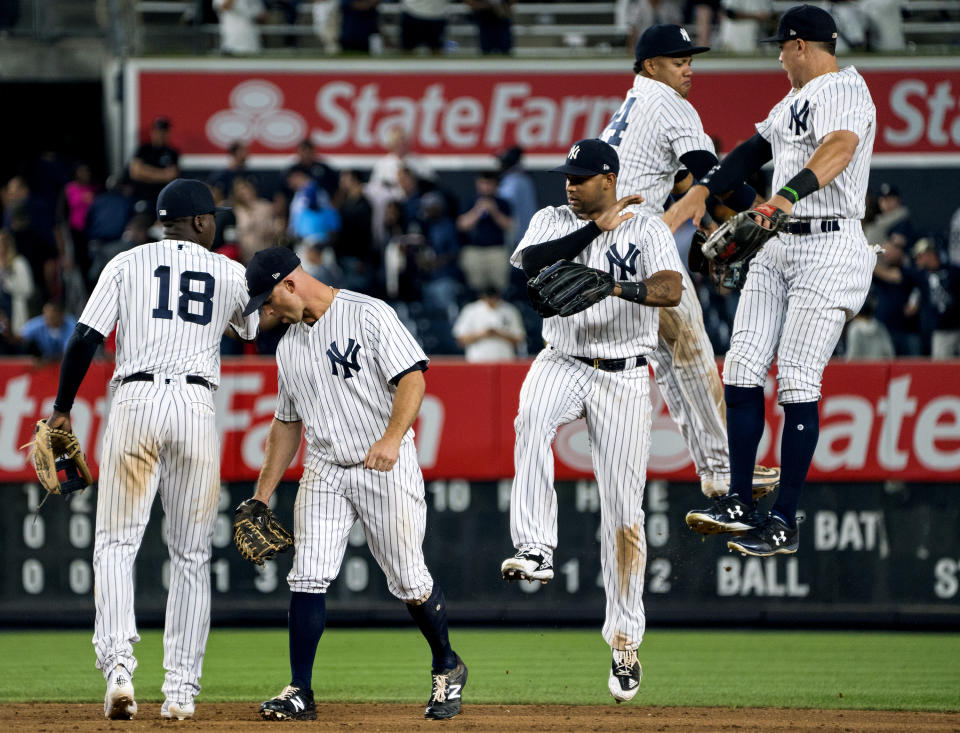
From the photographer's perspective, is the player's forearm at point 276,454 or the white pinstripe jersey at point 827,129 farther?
the player's forearm at point 276,454

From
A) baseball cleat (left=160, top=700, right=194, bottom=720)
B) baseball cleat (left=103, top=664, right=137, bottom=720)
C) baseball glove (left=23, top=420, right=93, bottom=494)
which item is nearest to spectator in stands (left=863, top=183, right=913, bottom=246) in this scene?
baseball glove (left=23, top=420, right=93, bottom=494)

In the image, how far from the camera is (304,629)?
7789mm

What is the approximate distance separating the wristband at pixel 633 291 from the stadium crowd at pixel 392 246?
6.36 meters

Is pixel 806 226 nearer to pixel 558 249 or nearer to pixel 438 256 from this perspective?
pixel 558 249

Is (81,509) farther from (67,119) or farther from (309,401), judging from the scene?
(67,119)

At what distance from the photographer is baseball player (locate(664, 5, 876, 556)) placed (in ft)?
25.1

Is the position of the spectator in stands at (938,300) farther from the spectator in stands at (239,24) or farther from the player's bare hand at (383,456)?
the spectator in stands at (239,24)

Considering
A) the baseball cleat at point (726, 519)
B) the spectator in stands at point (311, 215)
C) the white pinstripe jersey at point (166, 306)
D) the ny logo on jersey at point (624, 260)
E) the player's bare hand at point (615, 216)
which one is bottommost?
the baseball cleat at point (726, 519)

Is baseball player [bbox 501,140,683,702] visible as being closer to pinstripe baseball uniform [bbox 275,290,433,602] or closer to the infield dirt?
the infield dirt

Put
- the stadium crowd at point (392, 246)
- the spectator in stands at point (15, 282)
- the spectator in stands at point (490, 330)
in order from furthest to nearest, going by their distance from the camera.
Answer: the spectator in stands at point (15, 282) → the stadium crowd at point (392, 246) → the spectator in stands at point (490, 330)

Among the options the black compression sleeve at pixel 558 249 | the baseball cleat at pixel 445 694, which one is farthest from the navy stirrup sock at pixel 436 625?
the black compression sleeve at pixel 558 249

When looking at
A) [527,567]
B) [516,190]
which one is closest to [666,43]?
[527,567]

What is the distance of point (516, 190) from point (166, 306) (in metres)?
8.46

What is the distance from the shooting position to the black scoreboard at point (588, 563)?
12.2 m
